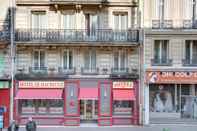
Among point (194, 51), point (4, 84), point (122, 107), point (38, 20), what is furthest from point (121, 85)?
point (4, 84)

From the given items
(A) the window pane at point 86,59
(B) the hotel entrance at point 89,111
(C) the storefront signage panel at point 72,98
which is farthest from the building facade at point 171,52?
(C) the storefront signage panel at point 72,98

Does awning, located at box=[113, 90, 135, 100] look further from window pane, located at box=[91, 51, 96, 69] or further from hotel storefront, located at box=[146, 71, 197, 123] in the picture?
window pane, located at box=[91, 51, 96, 69]

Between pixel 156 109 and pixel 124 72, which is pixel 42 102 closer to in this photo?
pixel 124 72

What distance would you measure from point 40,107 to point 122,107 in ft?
19.7

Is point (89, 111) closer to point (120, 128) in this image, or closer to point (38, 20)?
point (120, 128)

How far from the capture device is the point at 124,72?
3150cm

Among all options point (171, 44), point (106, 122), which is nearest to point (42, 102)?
point (106, 122)

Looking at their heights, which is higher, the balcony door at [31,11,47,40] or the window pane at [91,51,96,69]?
the balcony door at [31,11,47,40]

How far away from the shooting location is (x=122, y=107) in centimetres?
3150

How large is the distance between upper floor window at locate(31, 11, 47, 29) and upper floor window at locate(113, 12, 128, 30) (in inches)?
207


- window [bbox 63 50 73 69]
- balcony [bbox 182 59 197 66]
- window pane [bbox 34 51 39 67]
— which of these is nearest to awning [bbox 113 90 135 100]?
window [bbox 63 50 73 69]

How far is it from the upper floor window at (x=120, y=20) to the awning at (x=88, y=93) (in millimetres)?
5030

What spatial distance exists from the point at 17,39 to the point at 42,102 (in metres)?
4.92

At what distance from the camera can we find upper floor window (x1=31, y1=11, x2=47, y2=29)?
31.7m
